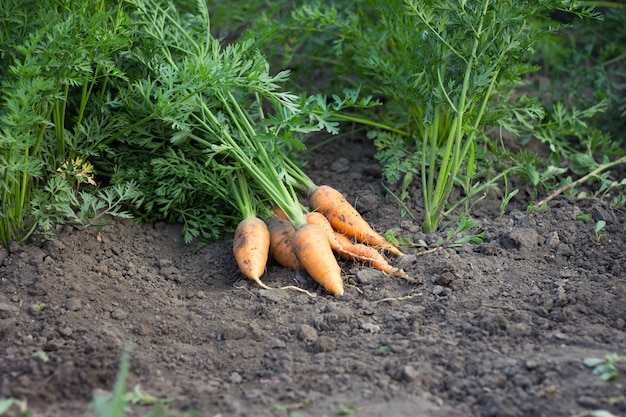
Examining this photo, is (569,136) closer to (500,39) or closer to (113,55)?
(500,39)

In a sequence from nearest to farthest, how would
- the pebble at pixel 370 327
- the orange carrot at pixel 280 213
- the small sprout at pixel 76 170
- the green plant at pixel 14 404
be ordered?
the green plant at pixel 14 404 → the pebble at pixel 370 327 → the small sprout at pixel 76 170 → the orange carrot at pixel 280 213

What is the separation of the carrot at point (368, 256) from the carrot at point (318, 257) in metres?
0.13

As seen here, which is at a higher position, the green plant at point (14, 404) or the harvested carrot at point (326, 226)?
the green plant at point (14, 404)

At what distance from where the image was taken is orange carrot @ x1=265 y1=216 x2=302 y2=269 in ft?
13.0

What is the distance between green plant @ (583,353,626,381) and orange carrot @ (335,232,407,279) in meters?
1.10

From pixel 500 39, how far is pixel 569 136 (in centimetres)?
156

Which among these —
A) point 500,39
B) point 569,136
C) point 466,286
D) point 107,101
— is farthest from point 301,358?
point 569,136

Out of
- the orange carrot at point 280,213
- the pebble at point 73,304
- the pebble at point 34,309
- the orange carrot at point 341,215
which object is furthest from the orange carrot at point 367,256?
the pebble at point 34,309

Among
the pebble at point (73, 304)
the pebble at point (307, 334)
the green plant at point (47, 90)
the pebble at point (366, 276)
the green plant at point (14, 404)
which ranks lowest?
the pebble at point (366, 276)

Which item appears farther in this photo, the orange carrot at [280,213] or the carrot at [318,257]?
the orange carrot at [280,213]

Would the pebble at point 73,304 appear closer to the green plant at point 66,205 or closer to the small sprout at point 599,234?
the green plant at point 66,205

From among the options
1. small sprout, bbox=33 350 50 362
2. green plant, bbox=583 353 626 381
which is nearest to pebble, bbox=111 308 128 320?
small sprout, bbox=33 350 50 362

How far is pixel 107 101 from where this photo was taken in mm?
3967

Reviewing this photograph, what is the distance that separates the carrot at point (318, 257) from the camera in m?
3.67
